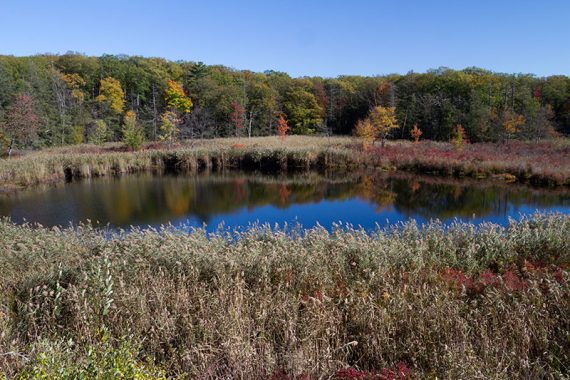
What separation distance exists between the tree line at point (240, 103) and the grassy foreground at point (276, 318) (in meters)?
33.8

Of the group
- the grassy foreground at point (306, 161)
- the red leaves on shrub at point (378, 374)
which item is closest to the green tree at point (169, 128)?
the grassy foreground at point (306, 161)

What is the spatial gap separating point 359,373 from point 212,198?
1842 cm

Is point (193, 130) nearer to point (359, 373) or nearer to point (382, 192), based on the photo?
point (382, 192)

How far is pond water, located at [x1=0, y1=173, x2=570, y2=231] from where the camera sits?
51.7 ft

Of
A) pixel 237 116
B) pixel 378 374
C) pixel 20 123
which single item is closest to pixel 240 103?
pixel 237 116

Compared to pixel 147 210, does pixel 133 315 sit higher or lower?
higher

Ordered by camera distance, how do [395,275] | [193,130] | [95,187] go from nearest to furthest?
[395,275], [95,187], [193,130]

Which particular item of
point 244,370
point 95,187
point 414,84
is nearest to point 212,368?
point 244,370

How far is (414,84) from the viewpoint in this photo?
58750mm

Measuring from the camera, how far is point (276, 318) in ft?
13.7

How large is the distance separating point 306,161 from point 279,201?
12904 millimetres

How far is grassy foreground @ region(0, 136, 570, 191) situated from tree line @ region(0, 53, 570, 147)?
17.8 feet

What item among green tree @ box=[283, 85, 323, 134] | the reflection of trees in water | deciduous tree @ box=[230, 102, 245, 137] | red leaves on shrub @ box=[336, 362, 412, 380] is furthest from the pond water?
green tree @ box=[283, 85, 323, 134]

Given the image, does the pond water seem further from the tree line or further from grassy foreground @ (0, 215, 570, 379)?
the tree line
